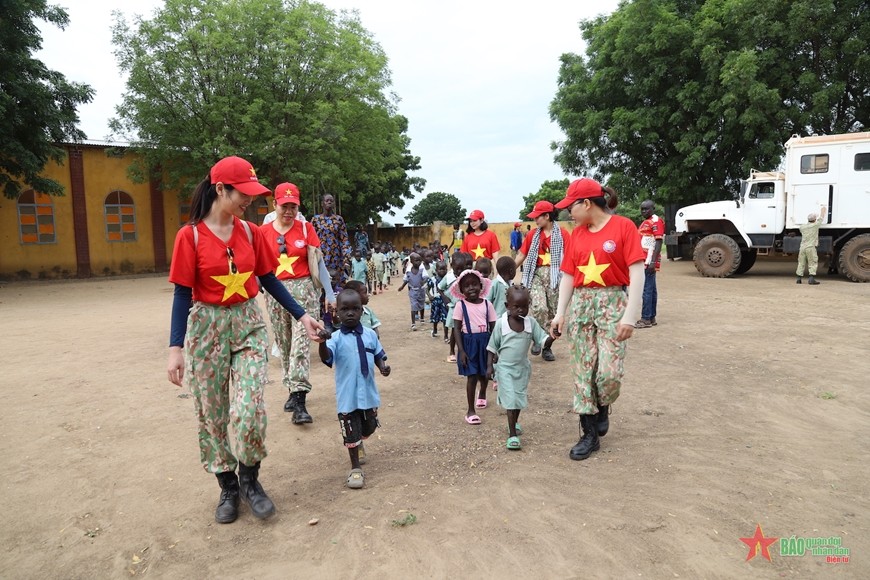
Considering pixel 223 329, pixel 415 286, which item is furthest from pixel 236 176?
pixel 415 286

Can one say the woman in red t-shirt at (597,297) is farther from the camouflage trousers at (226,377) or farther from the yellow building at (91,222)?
the yellow building at (91,222)

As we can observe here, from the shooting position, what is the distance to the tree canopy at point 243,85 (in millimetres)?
19625

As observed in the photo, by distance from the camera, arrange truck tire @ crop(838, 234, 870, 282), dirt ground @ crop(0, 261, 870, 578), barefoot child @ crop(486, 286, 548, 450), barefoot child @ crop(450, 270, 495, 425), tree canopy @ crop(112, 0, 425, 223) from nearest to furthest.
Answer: dirt ground @ crop(0, 261, 870, 578), barefoot child @ crop(486, 286, 548, 450), barefoot child @ crop(450, 270, 495, 425), truck tire @ crop(838, 234, 870, 282), tree canopy @ crop(112, 0, 425, 223)

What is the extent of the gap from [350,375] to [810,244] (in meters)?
13.5

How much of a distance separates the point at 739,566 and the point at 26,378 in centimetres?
737

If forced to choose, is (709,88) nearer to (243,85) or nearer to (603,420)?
(243,85)

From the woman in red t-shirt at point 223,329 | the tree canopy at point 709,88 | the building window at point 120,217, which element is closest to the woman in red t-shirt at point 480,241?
the woman in red t-shirt at point 223,329

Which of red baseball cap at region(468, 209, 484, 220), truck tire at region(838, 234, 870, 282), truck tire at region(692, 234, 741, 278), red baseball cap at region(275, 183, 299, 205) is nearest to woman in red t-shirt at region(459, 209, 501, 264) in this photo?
red baseball cap at region(468, 209, 484, 220)

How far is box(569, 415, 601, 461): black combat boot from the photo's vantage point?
401cm

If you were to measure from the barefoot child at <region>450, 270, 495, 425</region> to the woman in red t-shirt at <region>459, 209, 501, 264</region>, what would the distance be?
3020 millimetres

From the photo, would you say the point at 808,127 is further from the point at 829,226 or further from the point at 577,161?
the point at 577,161

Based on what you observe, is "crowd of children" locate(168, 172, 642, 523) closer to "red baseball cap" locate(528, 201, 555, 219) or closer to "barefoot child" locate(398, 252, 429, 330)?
"red baseball cap" locate(528, 201, 555, 219)

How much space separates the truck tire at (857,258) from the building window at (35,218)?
26281 mm

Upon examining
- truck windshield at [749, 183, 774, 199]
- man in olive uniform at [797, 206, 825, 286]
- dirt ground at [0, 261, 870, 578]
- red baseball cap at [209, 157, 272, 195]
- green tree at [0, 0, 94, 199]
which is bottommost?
dirt ground at [0, 261, 870, 578]
